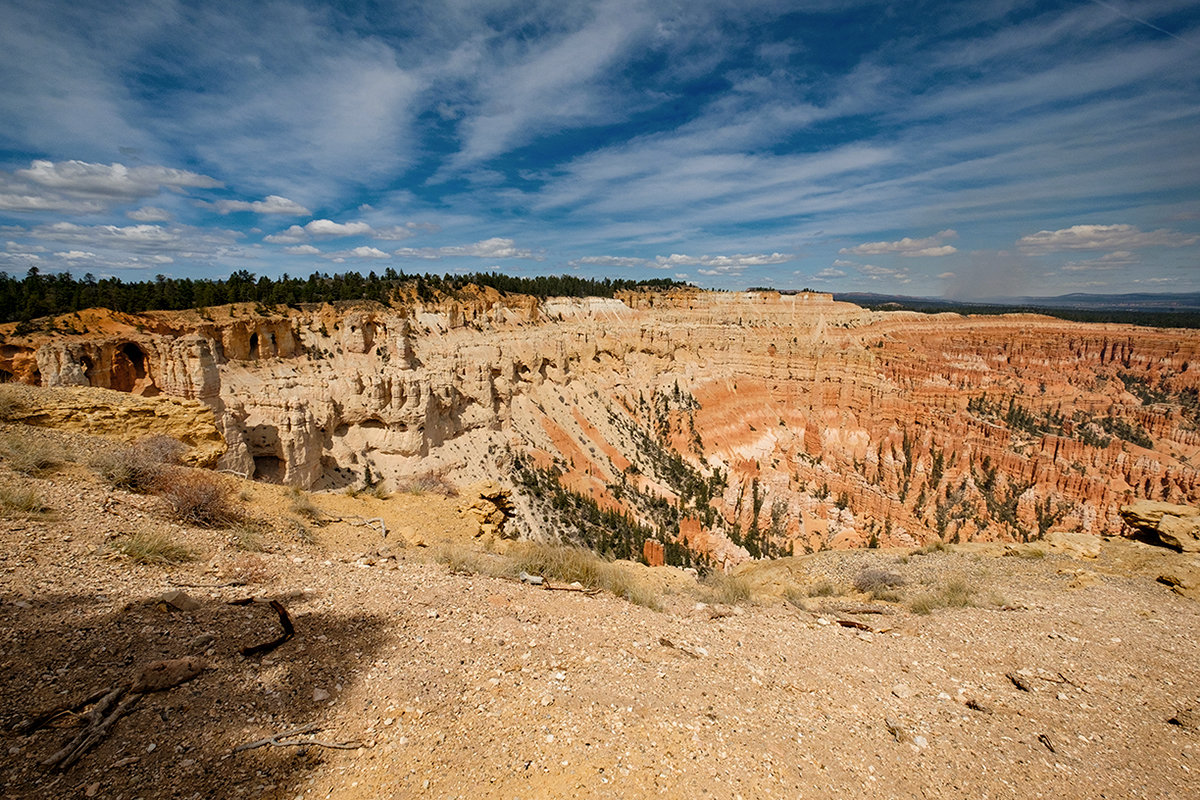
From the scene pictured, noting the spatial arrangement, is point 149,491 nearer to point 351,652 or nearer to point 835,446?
point 351,652

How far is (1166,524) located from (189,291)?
45535 mm

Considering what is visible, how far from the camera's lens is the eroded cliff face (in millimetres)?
21766

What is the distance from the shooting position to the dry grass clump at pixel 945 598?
343 inches

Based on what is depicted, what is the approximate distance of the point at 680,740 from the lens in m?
4.18

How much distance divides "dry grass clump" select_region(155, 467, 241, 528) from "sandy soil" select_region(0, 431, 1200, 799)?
0.31 meters

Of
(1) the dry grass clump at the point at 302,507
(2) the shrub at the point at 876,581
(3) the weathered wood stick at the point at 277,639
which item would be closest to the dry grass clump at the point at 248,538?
(1) the dry grass clump at the point at 302,507

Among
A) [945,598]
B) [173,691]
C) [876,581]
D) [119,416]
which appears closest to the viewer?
[173,691]

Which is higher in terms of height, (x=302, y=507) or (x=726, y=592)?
(x=302, y=507)

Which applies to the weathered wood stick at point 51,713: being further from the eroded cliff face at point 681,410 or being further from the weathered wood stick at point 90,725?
the eroded cliff face at point 681,410

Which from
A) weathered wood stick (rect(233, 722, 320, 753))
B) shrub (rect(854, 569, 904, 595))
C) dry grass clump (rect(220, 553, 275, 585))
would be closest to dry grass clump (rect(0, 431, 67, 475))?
dry grass clump (rect(220, 553, 275, 585))

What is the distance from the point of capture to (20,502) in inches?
218

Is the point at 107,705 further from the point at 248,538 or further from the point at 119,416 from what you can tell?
the point at 119,416

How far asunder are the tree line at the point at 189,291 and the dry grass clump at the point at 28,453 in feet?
68.6

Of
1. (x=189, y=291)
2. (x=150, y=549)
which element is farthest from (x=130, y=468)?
(x=189, y=291)
